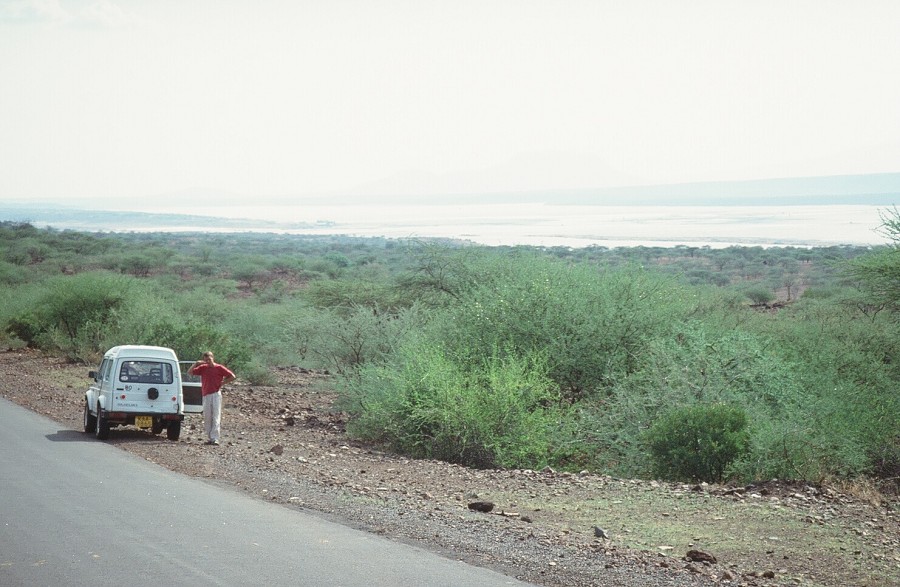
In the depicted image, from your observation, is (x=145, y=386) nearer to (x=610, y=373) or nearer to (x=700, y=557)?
(x=610, y=373)

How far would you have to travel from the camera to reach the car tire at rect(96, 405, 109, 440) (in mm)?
18359

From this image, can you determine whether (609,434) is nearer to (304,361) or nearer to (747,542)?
(747,542)

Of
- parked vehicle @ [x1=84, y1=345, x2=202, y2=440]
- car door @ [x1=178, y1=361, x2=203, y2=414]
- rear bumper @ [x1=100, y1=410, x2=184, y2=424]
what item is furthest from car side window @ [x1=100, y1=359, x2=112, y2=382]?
car door @ [x1=178, y1=361, x2=203, y2=414]

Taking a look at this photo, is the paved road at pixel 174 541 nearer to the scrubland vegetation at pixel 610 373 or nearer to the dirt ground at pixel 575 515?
the dirt ground at pixel 575 515

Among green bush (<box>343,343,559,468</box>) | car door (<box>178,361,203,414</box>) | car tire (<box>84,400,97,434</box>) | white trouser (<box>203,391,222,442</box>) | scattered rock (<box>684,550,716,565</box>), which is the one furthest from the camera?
car door (<box>178,361,203,414</box>)

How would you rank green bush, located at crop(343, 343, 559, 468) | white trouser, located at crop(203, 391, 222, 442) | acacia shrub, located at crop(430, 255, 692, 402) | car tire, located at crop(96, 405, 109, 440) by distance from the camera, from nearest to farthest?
green bush, located at crop(343, 343, 559, 468) → car tire, located at crop(96, 405, 109, 440) → white trouser, located at crop(203, 391, 222, 442) → acacia shrub, located at crop(430, 255, 692, 402)

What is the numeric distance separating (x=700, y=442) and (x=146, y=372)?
1031 cm

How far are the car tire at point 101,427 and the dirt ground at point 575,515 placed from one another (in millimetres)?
283

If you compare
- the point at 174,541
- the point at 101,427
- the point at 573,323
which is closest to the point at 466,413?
the point at 573,323

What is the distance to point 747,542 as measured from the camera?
10.4m

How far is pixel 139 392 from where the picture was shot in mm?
18266

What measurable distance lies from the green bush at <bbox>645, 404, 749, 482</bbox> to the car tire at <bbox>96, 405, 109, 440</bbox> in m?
10.1

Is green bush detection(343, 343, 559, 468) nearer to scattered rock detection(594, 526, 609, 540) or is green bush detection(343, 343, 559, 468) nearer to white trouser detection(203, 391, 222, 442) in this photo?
white trouser detection(203, 391, 222, 442)

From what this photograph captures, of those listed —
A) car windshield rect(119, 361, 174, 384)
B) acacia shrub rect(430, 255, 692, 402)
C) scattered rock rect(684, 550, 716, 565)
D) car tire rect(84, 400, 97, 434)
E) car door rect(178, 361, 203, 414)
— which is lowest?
car tire rect(84, 400, 97, 434)
